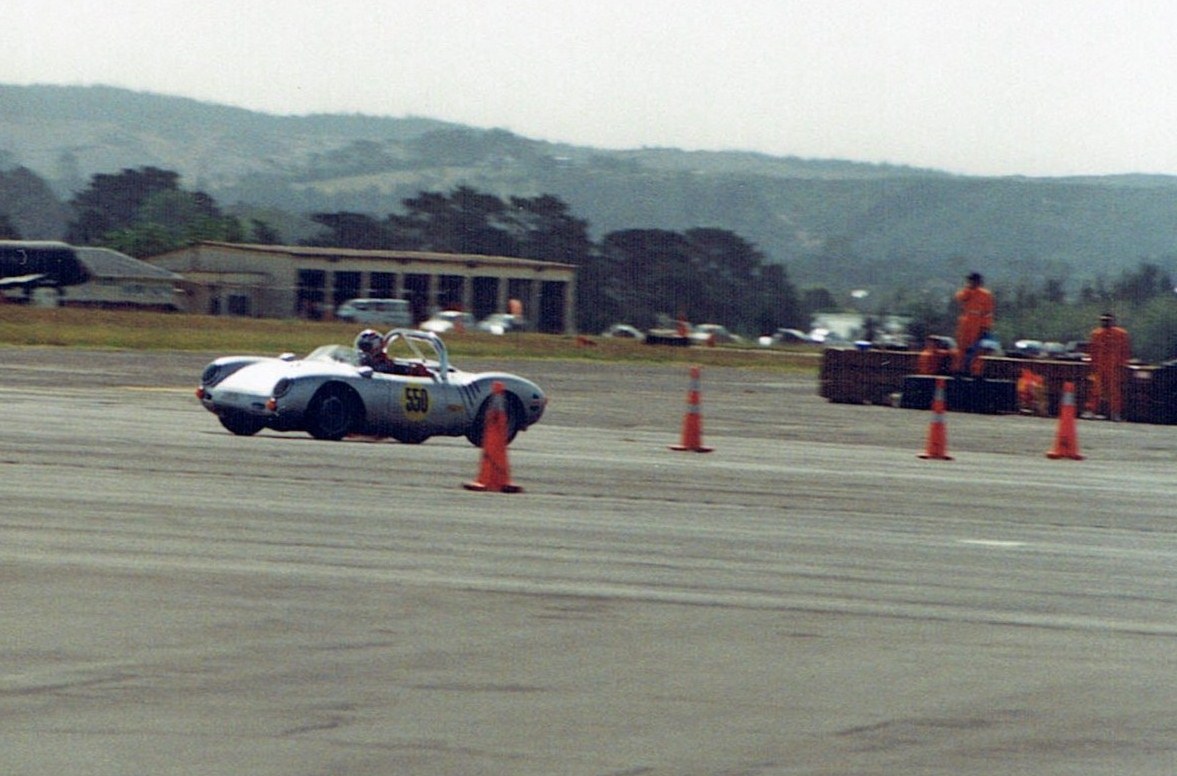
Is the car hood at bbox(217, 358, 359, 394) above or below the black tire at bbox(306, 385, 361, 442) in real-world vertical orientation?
above

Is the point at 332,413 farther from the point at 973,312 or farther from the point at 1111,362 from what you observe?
the point at 1111,362

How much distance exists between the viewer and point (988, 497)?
48.5 feet

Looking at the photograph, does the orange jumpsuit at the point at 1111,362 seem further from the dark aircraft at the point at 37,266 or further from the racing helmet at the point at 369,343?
the dark aircraft at the point at 37,266

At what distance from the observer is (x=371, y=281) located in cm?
9262

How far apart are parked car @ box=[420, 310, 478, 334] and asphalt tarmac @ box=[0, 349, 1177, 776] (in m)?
51.9

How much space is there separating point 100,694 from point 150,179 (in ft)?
558

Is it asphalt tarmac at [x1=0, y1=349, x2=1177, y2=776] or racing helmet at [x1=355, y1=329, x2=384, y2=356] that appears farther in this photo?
racing helmet at [x1=355, y1=329, x2=384, y2=356]

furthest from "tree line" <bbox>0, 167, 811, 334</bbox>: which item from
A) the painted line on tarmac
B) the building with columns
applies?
the painted line on tarmac

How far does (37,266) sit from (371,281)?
22889mm

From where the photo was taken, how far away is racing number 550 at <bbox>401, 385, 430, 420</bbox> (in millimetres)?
17750

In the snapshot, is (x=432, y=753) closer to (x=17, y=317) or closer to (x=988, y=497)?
(x=988, y=497)

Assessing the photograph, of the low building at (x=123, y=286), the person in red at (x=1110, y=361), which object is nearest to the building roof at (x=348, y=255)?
the low building at (x=123, y=286)

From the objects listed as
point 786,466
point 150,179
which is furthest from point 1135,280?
point 150,179

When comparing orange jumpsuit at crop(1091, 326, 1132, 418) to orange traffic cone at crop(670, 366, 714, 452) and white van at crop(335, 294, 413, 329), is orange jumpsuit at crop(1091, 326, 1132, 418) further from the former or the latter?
white van at crop(335, 294, 413, 329)
